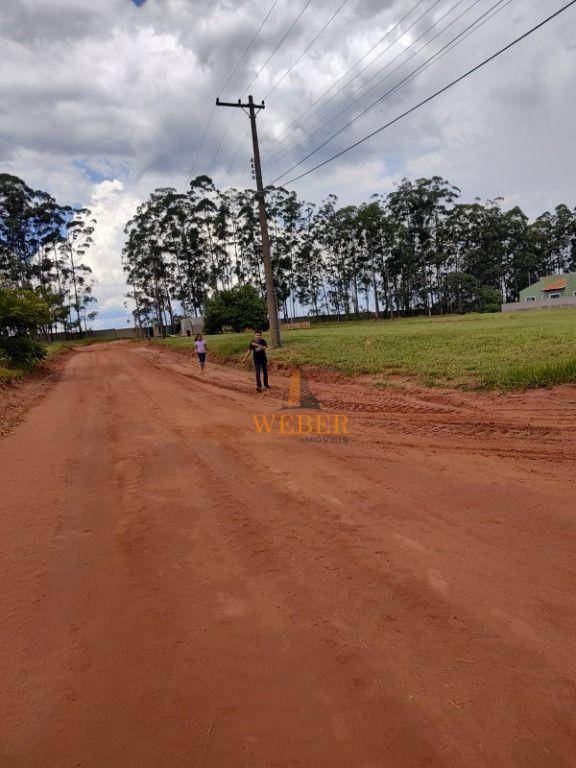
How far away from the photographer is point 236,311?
40938 mm

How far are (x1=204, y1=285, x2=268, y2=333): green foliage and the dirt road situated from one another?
1384 inches

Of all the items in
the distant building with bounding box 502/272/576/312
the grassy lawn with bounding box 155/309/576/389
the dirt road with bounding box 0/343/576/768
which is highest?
the distant building with bounding box 502/272/576/312

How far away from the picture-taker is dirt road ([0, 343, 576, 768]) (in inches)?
82.1

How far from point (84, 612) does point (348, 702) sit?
1.76 m

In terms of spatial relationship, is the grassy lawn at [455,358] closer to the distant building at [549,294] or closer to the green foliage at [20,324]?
the green foliage at [20,324]

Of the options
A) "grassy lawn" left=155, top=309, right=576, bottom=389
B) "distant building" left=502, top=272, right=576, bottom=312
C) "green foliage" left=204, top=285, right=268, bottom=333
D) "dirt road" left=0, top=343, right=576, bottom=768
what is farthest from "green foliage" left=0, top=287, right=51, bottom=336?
"distant building" left=502, top=272, right=576, bottom=312

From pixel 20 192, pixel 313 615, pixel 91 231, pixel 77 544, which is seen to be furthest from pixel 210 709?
pixel 91 231

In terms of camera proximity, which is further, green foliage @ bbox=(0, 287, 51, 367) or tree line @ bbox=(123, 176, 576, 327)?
tree line @ bbox=(123, 176, 576, 327)

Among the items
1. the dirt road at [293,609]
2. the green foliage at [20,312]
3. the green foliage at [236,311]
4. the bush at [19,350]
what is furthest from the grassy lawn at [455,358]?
the green foliage at [236,311]

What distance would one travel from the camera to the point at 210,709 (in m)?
2.23

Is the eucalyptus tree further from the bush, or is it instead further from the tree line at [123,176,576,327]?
the bush

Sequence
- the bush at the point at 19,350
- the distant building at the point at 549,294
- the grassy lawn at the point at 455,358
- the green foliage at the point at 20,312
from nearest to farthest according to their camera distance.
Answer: the grassy lawn at the point at 455,358 < the green foliage at the point at 20,312 < the bush at the point at 19,350 < the distant building at the point at 549,294

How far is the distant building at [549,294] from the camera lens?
170 feet

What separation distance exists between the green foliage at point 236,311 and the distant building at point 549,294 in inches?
1214
